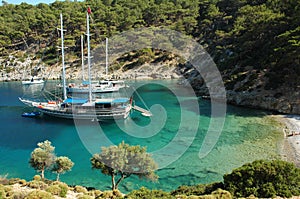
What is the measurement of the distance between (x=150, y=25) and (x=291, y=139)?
245 ft

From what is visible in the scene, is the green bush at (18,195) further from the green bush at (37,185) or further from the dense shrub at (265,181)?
the dense shrub at (265,181)

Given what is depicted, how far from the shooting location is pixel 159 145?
88.8 ft

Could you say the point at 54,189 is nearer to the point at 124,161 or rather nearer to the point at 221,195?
the point at 124,161

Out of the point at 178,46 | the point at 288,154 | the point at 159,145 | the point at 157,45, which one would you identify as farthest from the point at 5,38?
the point at 288,154

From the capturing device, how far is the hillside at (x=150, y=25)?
4996 cm

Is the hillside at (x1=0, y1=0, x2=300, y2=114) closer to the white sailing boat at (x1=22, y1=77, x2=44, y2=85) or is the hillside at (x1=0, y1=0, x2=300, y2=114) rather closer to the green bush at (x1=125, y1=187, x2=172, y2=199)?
the white sailing boat at (x1=22, y1=77, x2=44, y2=85)

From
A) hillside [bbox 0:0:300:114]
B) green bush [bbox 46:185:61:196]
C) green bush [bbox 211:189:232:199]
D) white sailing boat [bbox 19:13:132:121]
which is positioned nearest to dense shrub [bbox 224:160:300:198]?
green bush [bbox 211:189:232:199]

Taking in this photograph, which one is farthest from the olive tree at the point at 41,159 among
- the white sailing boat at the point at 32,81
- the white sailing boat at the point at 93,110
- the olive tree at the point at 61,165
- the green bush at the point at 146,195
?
the white sailing boat at the point at 32,81

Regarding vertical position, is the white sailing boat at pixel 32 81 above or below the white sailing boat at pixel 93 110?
above

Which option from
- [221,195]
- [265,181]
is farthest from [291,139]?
[221,195]

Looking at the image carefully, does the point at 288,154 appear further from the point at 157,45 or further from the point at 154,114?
the point at 157,45

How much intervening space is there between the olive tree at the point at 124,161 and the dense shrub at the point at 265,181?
233 inches

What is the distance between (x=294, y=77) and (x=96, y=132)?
92.9 ft

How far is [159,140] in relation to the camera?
28562mm
